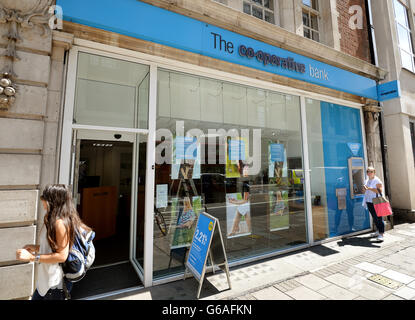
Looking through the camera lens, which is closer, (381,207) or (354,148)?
(381,207)

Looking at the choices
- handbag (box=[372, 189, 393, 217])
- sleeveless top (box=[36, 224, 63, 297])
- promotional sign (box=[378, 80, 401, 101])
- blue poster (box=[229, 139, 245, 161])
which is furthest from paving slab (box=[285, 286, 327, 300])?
promotional sign (box=[378, 80, 401, 101])

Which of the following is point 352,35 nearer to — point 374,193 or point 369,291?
point 374,193

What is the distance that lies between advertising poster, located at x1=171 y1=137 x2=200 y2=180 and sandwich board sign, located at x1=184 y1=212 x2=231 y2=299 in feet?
3.48

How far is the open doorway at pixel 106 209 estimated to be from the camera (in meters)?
3.80

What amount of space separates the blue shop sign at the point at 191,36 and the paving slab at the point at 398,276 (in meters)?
4.48

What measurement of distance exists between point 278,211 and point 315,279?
6.49 ft

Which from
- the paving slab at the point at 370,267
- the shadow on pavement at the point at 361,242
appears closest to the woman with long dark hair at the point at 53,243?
the paving slab at the point at 370,267

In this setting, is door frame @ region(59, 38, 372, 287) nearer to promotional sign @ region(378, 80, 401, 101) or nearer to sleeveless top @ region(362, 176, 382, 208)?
sleeveless top @ region(362, 176, 382, 208)

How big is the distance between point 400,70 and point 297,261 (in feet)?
31.0

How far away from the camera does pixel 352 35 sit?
25.0 ft

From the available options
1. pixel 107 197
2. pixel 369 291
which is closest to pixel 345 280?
pixel 369 291

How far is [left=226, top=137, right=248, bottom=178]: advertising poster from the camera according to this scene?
492 cm

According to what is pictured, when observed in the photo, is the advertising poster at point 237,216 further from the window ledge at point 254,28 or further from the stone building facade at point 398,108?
the stone building facade at point 398,108
